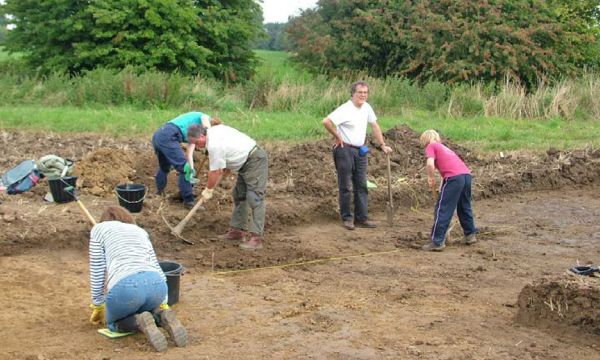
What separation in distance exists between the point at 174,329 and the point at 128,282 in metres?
0.51

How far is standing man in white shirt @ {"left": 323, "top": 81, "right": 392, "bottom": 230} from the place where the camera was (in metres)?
10.1

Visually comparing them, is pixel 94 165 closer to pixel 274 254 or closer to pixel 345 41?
pixel 274 254

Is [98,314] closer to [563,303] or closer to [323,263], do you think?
[323,263]

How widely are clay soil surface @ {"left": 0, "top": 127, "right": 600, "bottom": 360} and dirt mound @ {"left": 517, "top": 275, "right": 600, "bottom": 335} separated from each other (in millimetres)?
21

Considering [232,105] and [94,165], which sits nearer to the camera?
[94,165]

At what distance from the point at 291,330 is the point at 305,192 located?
526 cm

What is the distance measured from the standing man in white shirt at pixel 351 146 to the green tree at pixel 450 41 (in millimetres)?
14743

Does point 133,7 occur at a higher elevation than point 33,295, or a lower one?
higher

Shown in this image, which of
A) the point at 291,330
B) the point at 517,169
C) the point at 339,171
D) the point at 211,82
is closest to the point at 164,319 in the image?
the point at 291,330

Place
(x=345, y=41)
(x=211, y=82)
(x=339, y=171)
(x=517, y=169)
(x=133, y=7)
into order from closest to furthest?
(x=339, y=171) < (x=517, y=169) < (x=211, y=82) < (x=133, y=7) < (x=345, y=41)

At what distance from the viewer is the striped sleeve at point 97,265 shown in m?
6.20

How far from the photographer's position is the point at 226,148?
29.2 feet

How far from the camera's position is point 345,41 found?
2858 cm

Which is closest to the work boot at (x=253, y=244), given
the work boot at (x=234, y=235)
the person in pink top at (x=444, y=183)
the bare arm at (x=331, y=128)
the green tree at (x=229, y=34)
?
the work boot at (x=234, y=235)
